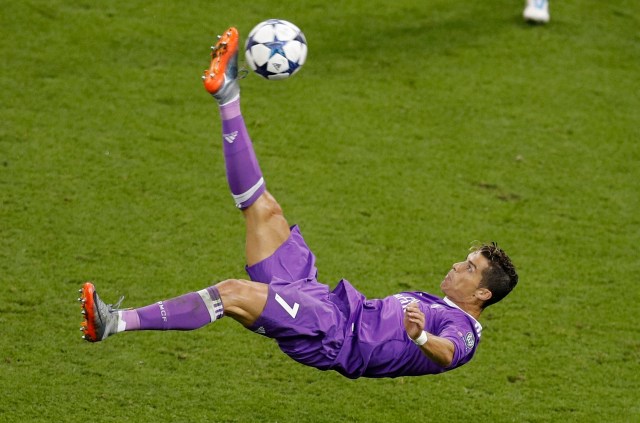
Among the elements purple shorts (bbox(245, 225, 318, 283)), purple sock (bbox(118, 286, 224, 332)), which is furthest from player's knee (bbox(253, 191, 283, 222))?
purple sock (bbox(118, 286, 224, 332))

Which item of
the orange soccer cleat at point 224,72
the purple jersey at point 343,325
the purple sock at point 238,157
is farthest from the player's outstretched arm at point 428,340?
the orange soccer cleat at point 224,72

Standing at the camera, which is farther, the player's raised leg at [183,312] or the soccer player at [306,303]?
the soccer player at [306,303]

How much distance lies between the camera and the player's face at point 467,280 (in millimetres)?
6699

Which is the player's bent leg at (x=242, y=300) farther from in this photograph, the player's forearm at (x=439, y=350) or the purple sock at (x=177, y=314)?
the player's forearm at (x=439, y=350)

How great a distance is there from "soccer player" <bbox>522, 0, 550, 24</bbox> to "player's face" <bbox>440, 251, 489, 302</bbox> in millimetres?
6852

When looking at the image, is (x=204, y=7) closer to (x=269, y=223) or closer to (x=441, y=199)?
(x=441, y=199)

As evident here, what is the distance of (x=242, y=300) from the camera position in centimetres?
589

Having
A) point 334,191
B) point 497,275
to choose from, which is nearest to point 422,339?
point 497,275

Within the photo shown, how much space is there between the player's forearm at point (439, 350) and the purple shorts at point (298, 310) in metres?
0.66

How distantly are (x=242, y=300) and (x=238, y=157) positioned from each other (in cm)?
95

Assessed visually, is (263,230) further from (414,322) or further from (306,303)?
(414,322)

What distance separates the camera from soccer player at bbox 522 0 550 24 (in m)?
12.9

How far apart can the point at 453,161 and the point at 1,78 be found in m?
4.67

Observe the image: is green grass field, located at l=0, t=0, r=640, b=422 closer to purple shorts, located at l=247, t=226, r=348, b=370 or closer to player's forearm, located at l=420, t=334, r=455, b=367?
purple shorts, located at l=247, t=226, r=348, b=370
